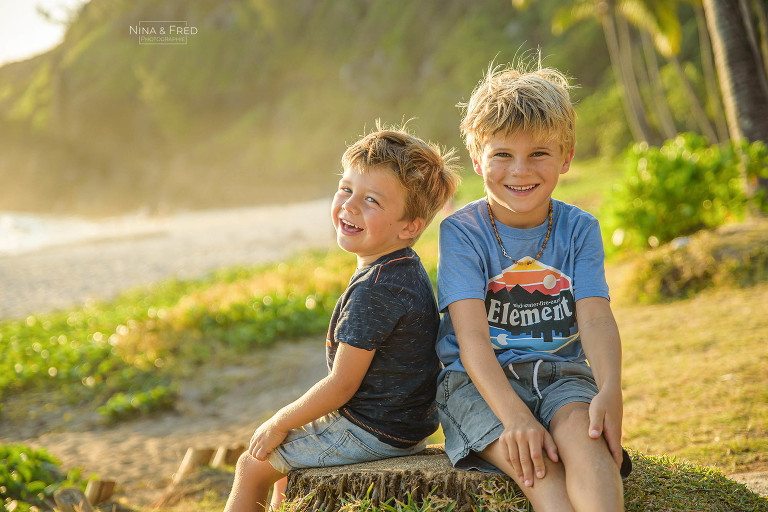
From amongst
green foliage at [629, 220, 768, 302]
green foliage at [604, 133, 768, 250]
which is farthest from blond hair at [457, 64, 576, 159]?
green foliage at [604, 133, 768, 250]

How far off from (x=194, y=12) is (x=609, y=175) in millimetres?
61196

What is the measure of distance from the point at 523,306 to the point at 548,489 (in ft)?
2.10

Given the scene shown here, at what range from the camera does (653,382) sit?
4.56 metres

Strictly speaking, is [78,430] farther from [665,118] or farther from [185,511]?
[665,118]

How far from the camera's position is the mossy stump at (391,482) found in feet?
7.20

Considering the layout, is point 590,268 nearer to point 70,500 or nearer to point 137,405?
point 70,500

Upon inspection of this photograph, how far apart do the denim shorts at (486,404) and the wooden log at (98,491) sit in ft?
8.70

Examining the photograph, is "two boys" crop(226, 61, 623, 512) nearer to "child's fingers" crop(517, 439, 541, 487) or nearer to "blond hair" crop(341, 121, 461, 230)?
"blond hair" crop(341, 121, 461, 230)

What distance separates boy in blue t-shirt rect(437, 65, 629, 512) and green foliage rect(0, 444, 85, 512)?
2744 millimetres

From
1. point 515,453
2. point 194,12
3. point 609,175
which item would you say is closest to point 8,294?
point 515,453

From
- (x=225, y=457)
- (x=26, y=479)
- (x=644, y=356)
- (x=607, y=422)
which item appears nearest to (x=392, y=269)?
(x=607, y=422)

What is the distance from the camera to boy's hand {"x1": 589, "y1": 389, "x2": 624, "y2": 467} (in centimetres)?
198

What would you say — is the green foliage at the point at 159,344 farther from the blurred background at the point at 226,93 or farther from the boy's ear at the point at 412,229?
the blurred background at the point at 226,93

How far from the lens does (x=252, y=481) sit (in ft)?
8.06
